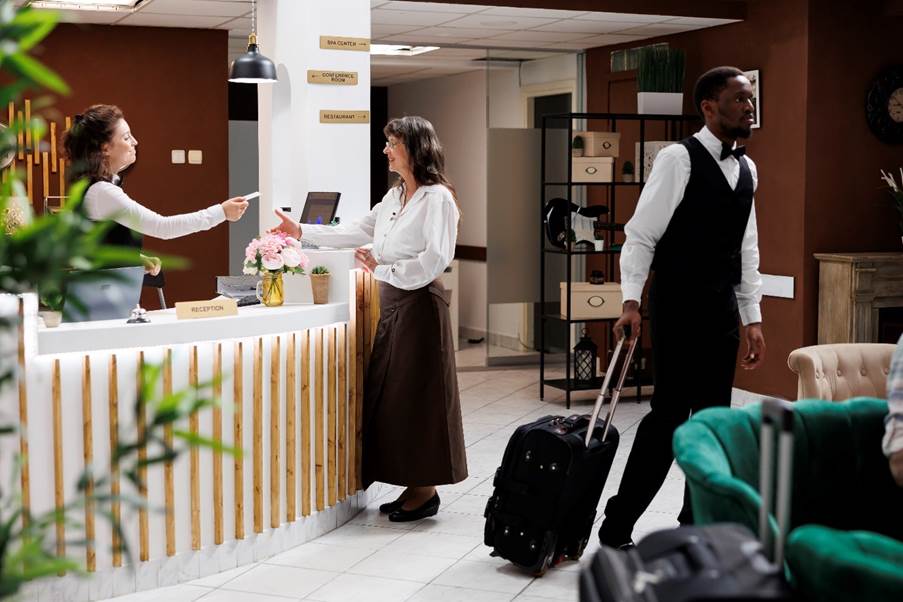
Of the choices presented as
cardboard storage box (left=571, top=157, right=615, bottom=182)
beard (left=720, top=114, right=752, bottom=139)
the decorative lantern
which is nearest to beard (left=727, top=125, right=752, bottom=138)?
beard (left=720, top=114, right=752, bottom=139)

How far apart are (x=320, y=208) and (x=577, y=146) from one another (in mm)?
3117

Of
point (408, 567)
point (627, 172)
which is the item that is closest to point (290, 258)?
point (408, 567)

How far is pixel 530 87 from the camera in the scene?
9883 mm

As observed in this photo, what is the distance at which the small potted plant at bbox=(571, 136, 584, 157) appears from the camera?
25.4 feet

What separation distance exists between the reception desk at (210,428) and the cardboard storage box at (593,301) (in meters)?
3.00

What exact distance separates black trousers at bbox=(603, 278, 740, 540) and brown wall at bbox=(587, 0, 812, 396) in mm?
3494

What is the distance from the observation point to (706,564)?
5.59ft

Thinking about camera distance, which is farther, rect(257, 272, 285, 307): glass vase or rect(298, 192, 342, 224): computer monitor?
rect(298, 192, 342, 224): computer monitor

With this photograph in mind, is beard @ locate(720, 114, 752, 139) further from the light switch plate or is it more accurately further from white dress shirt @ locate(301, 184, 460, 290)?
the light switch plate

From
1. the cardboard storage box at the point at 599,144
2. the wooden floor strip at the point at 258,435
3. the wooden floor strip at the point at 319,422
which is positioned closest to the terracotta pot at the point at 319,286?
the wooden floor strip at the point at 319,422

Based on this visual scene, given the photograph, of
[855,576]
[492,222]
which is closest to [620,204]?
[492,222]

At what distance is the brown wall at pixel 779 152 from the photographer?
7.22 meters

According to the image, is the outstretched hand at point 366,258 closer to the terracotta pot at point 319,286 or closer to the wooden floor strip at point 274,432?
the terracotta pot at point 319,286

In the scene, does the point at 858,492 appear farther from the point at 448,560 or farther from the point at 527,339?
the point at 527,339
